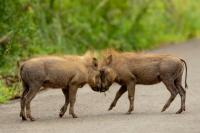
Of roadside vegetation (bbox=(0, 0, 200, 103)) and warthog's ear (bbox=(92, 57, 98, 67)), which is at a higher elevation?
warthog's ear (bbox=(92, 57, 98, 67))

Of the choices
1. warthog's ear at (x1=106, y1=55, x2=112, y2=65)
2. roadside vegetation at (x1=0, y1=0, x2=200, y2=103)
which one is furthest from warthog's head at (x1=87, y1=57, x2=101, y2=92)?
roadside vegetation at (x1=0, y1=0, x2=200, y2=103)

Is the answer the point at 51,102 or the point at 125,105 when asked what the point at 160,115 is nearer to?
the point at 125,105

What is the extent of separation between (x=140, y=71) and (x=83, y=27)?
8.81 m

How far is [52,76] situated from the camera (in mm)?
13492

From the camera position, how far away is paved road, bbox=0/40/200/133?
1211cm

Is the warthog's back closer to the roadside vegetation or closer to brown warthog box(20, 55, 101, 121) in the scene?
brown warthog box(20, 55, 101, 121)

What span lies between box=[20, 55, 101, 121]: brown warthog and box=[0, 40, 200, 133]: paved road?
0.34 m

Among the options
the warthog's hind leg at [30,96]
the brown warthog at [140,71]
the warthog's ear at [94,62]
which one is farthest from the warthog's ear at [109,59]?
the warthog's hind leg at [30,96]

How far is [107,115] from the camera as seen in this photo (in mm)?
13703

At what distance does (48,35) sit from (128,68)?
296 inches

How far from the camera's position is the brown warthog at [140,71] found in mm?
14195

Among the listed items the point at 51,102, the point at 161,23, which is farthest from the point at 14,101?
the point at 161,23

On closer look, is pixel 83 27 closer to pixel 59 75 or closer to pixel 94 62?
pixel 94 62

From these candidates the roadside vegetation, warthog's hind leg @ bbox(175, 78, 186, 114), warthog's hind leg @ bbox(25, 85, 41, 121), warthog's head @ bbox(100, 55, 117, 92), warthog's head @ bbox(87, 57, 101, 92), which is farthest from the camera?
the roadside vegetation
